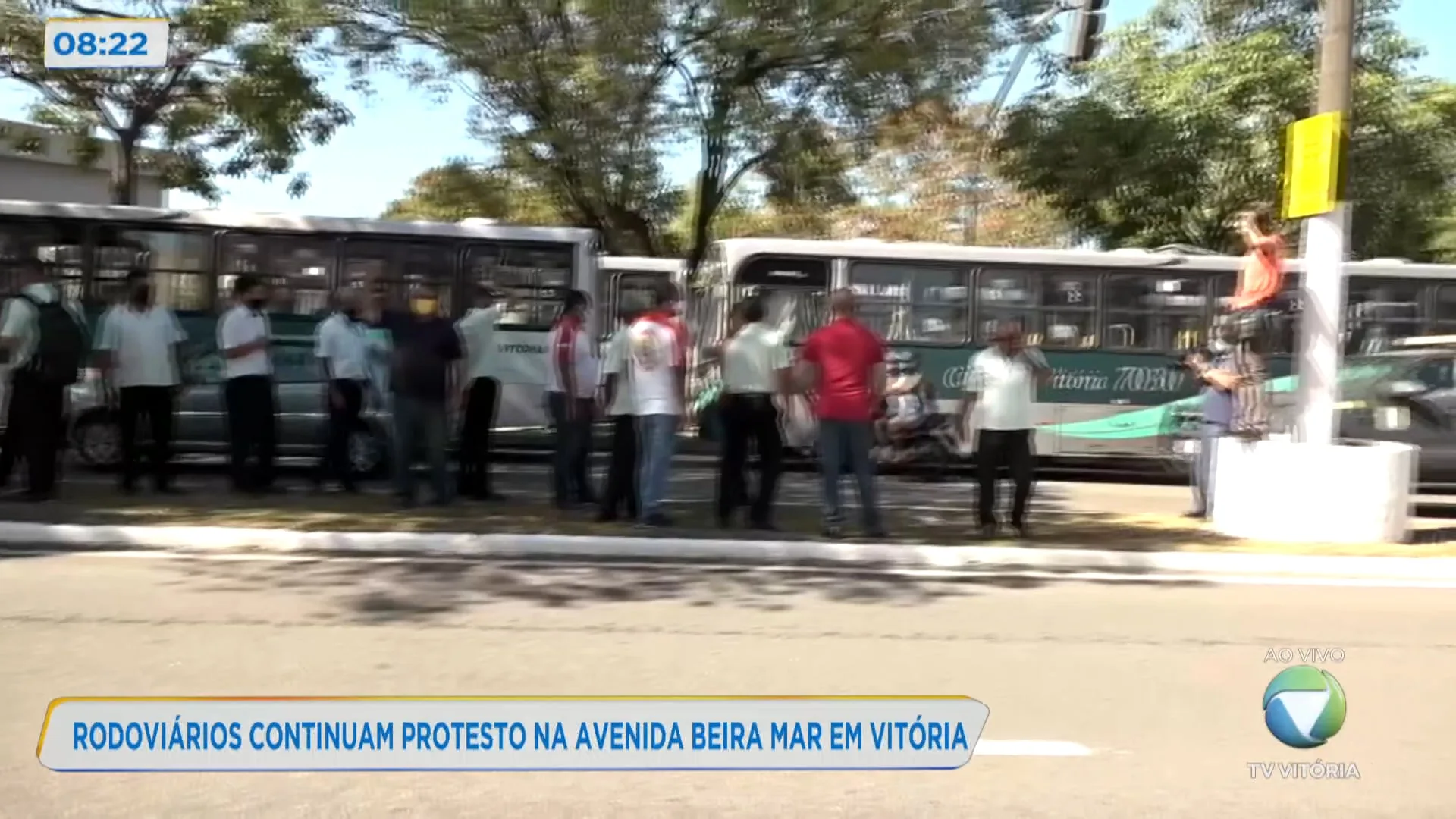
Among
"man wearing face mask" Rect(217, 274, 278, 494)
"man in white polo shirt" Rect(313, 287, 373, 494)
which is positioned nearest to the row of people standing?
"man in white polo shirt" Rect(313, 287, 373, 494)

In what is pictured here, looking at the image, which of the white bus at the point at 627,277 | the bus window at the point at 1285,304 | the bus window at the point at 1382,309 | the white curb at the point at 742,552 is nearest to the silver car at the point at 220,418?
the white curb at the point at 742,552

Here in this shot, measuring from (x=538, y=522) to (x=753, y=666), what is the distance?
14.0 ft

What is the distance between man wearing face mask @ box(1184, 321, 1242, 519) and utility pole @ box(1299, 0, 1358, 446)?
0.91 m

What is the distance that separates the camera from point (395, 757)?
16.1 ft

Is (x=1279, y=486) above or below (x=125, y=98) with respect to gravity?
below

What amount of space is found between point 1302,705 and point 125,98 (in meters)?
17.2

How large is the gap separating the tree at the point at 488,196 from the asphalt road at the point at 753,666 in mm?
10082

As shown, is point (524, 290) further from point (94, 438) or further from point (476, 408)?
point (94, 438)

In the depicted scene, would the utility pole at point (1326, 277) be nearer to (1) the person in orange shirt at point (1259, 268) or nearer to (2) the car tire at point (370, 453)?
(1) the person in orange shirt at point (1259, 268)

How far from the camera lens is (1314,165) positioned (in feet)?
32.8

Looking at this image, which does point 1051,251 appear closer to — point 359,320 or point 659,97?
point 659,97

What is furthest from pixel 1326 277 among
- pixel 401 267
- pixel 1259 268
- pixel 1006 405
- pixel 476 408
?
pixel 401 267

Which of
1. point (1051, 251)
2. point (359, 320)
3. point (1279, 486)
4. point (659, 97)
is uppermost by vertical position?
point (659, 97)

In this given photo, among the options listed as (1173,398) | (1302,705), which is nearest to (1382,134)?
(1173,398)
